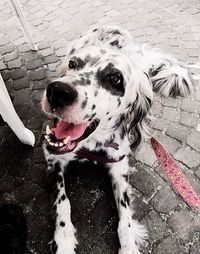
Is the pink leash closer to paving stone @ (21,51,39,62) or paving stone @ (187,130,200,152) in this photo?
paving stone @ (187,130,200,152)

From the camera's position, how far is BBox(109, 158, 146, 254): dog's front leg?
2773 millimetres

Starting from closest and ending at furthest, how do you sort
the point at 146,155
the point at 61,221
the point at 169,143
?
the point at 61,221 < the point at 146,155 < the point at 169,143

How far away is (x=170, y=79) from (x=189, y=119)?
55cm

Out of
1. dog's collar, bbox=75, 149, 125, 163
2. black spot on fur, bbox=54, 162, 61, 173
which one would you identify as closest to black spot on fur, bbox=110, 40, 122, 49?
dog's collar, bbox=75, 149, 125, 163

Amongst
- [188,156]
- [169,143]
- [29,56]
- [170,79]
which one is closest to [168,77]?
[170,79]

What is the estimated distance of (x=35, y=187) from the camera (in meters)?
3.23

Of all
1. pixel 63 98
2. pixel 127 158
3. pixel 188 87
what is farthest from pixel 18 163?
pixel 188 87

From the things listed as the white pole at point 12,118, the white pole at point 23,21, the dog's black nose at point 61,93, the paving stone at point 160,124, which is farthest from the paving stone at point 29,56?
the dog's black nose at point 61,93

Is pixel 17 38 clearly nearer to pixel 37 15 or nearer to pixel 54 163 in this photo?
pixel 37 15

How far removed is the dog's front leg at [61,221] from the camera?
2709 mm

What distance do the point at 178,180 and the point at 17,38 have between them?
3.64 m

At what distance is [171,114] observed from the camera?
404cm

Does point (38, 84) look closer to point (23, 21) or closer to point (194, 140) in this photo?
point (23, 21)

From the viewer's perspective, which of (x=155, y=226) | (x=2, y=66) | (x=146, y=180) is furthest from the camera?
(x=2, y=66)
